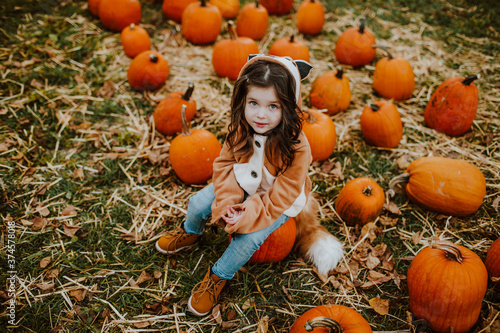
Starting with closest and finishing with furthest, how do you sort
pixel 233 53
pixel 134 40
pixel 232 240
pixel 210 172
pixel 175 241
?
pixel 232 240 < pixel 175 241 < pixel 210 172 < pixel 233 53 < pixel 134 40

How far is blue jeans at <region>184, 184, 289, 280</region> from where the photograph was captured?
238 cm

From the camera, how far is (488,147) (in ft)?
12.5

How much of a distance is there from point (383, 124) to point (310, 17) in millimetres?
3107

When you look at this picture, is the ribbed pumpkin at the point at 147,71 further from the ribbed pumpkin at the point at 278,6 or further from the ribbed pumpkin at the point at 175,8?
the ribbed pumpkin at the point at 278,6

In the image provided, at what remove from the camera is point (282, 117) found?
87.2 inches

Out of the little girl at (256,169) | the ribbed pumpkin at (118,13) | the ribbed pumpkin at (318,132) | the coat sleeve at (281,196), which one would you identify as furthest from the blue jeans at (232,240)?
the ribbed pumpkin at (118,13)

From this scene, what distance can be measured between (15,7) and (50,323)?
19.3ft

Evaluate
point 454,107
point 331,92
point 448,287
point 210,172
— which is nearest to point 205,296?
point 210,172

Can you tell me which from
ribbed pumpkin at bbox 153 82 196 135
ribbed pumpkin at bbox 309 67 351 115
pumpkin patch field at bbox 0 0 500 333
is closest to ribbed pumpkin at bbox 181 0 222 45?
pumpkin patch field at bbox 0 0 500 333

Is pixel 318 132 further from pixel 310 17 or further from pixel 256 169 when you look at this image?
pixel 310 17

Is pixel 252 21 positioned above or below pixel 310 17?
below

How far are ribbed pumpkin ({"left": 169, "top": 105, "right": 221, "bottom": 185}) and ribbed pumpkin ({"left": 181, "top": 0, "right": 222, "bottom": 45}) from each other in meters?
2.78

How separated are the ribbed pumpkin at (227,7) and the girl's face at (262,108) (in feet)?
15.3

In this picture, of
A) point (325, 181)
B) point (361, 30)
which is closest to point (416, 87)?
point (361, 30)
